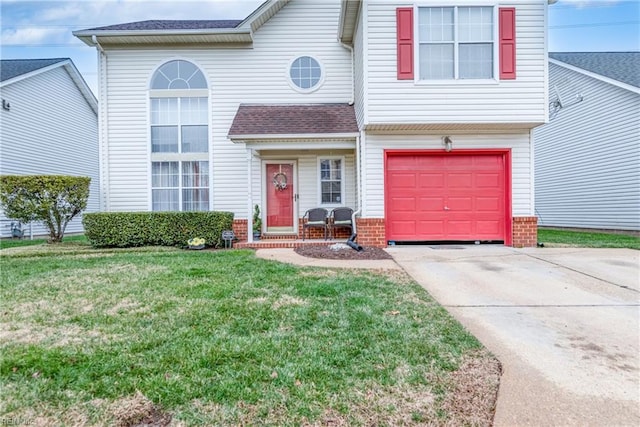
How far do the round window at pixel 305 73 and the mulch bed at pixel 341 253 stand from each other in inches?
200

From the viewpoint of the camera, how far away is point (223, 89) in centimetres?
1052

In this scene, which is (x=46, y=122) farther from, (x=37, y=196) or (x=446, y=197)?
(x=446, y=197)

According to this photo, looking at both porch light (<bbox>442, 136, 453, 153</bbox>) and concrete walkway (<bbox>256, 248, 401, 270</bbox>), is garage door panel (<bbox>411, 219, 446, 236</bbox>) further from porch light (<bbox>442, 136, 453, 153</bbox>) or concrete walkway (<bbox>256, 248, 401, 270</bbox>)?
concrete walkway (<bbox>256, 248, 401, 270</bbox>)

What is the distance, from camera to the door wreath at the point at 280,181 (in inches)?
420

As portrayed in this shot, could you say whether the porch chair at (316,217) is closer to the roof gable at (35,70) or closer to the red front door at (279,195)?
the red front door at (279,195)

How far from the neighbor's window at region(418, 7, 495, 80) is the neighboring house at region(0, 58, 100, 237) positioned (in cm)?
1374

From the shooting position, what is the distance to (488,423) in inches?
75.7

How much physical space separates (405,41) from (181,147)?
673cm

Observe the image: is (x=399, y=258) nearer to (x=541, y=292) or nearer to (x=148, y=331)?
(x=541, y=292)

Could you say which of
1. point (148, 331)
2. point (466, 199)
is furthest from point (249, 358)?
point (466, 199)

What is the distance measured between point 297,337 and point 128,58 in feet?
34.9

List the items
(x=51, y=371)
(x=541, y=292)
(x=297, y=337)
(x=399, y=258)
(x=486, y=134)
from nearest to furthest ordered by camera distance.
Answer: (x=51, y=371) → (x=297, y=337) → (x=541, y=292) → (x=399, y=258) → (x=486, y=134)

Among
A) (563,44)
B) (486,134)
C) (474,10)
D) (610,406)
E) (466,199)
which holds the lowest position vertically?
(610,406)

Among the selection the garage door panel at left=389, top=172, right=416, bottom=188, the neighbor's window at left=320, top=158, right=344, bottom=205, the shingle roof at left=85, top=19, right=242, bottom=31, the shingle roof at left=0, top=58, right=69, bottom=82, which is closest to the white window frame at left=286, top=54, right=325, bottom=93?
the shingle roof at left=85, top=19, right=242, bottom=31
